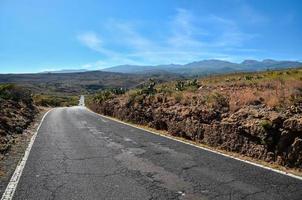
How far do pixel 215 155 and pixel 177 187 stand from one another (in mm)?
3498

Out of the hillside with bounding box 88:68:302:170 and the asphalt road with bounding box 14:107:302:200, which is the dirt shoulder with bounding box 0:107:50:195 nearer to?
the asphalt road with bounding box 14:107:302:200

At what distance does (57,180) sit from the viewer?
8.48m

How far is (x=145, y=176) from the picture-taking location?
342 inches

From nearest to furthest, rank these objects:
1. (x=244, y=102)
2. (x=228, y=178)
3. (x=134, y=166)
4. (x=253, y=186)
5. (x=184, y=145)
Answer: (x=253, y=186) → (x=228, y=178) → (x=134, y=166) → (x=184, y=145) → (x=244, y=102)

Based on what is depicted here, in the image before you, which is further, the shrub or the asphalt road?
the shrub

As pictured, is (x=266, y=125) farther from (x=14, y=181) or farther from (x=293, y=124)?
(x=14, y=181)

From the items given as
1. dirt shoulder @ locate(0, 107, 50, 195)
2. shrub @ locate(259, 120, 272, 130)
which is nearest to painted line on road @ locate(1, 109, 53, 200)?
dirt shoulder @ locate(0, 107, 50, 195)

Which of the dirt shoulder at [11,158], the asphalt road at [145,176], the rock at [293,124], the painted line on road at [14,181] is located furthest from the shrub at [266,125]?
the dirt shoulder at [11,158]

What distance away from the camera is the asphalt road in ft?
23.7

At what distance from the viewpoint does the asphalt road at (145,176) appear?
721 centimetres

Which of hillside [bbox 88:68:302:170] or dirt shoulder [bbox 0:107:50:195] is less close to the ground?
hillside [bbox 88:68:302:170]

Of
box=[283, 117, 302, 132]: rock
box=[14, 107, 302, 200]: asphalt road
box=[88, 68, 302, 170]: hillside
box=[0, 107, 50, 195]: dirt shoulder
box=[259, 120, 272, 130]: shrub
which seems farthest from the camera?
box=[259, 120, 272, 130]: shrub

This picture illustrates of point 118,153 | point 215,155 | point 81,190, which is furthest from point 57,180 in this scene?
point 215,155

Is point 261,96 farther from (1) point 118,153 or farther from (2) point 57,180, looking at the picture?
(2) point 57,180
